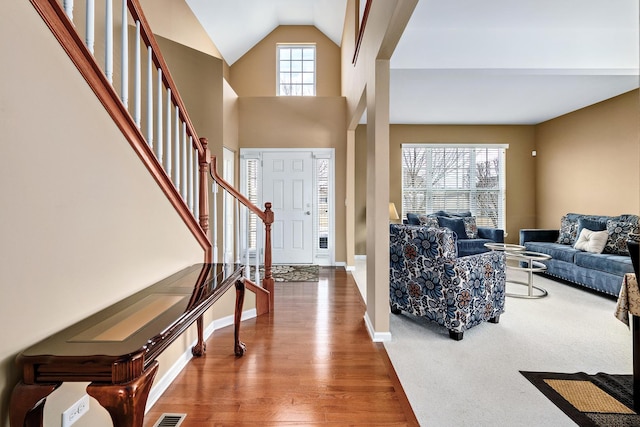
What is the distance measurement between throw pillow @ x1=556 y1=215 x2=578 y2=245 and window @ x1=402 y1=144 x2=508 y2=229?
5.18 feet

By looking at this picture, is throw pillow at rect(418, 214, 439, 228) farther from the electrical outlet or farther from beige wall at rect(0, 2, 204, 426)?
the electrical outlet

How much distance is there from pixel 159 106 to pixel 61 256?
41.7 inches

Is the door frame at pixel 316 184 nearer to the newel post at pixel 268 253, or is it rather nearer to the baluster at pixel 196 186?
the newel post at pixel 268 253

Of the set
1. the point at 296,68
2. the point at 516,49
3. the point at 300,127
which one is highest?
the point at 296,68

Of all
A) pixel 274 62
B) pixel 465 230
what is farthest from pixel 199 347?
pixel 274 62

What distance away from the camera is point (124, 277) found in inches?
56.6

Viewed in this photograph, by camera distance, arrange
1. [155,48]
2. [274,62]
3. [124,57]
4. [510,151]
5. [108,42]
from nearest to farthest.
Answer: [108,42]
[124,57]
[155,48]
[510,151]
[274,62]

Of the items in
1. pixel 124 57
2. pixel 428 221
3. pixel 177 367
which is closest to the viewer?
pixel 124 57

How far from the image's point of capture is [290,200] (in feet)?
18.4

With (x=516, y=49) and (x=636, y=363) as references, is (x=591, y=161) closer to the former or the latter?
(x=516, y=49)

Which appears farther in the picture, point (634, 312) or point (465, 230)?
point (465, 230)

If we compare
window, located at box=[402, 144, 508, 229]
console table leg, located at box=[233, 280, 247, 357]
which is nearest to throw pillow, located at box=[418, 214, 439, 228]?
window, located at box=[402, 144, 508, 229]

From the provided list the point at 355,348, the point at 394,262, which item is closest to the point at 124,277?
the point at 355,348

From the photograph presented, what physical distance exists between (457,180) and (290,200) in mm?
3664
